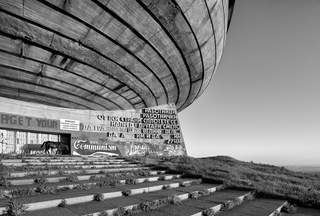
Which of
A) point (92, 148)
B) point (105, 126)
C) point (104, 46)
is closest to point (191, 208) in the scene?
point (104, 46)

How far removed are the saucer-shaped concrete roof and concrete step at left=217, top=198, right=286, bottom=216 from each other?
41.4 feet

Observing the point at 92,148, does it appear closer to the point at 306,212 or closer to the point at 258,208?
the point at 258,208

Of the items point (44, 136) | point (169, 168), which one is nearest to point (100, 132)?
point (44, 136)

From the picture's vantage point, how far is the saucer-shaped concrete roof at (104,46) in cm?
1410

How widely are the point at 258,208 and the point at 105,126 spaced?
21640 millimetres

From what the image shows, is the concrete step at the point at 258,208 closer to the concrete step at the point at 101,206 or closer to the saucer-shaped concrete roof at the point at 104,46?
the concrete step at the point at 101,206

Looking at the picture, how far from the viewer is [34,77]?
68.7ft

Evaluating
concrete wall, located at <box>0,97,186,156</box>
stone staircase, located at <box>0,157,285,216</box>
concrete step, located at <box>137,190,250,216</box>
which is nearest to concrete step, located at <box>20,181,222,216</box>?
stone staircase, located at <box>0,157,285,216</box>

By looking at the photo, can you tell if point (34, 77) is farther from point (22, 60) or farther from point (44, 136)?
point (44, 136)

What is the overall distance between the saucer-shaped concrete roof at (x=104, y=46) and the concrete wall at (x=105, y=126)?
2659 millimetres

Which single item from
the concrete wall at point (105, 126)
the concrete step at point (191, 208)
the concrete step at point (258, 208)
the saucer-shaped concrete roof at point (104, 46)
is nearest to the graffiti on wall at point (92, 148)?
the concrete wall at point (105, 126)

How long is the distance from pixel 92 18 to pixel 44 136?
14954 mm

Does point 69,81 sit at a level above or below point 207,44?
below

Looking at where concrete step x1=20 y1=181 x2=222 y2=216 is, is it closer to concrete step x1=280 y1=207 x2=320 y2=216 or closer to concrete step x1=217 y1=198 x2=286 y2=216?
concrete step x1=217 y1=198 x2=286 y2=216
